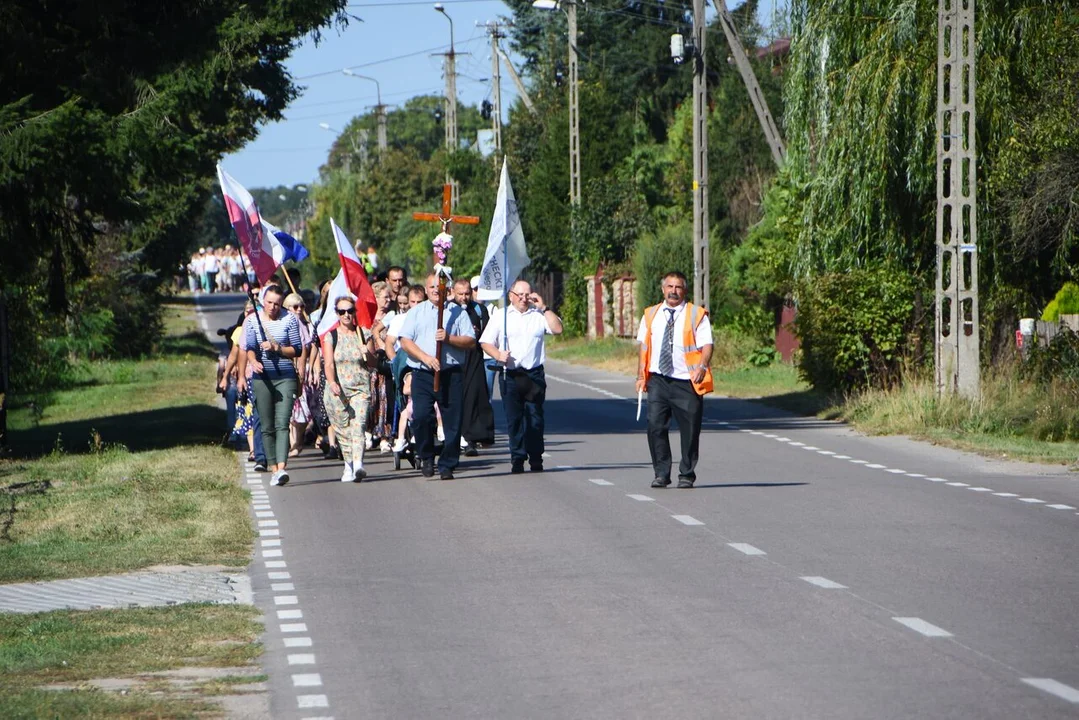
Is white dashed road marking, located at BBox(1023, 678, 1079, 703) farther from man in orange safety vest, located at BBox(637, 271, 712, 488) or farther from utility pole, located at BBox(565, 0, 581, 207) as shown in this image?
utility pole, located at BBox(565, 0, 581, 207)

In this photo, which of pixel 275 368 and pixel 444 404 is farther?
A: pixel 444 404

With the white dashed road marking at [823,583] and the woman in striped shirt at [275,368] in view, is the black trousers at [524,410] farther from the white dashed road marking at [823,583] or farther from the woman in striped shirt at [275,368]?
the white dashed road marking at [823,583]

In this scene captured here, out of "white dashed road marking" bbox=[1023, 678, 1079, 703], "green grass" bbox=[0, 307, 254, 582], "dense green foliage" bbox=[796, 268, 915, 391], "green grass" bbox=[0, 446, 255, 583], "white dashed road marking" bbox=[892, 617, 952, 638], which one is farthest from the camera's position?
"dense green foliage" bbox=[796, 268, 915, 391]

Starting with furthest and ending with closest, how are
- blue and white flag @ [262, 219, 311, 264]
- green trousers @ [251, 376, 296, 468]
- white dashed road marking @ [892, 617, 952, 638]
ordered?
blue and white flag @ [262, 219, 311, 264] → green trousers @ [251, 376, 296, 468] → white dashed road marking @ [892, 617, 952, 638]

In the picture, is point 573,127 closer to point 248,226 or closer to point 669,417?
point 248,226

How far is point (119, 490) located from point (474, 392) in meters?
3.42

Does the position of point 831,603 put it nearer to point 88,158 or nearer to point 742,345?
point 88,158

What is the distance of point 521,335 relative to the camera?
17031 mm

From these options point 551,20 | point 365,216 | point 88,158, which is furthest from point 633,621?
point 365,216

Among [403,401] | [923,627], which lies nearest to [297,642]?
[923,627]

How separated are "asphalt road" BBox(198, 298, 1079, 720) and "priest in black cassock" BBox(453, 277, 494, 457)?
0.45 m

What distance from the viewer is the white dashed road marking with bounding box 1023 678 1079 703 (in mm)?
7016

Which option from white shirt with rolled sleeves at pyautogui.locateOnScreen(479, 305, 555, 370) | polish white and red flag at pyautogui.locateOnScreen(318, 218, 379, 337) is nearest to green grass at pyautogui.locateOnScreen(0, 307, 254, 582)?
polish white and red flag at pyautogui.locateOnScreen(318, 218, 379, 337)

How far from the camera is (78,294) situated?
3562 cm
